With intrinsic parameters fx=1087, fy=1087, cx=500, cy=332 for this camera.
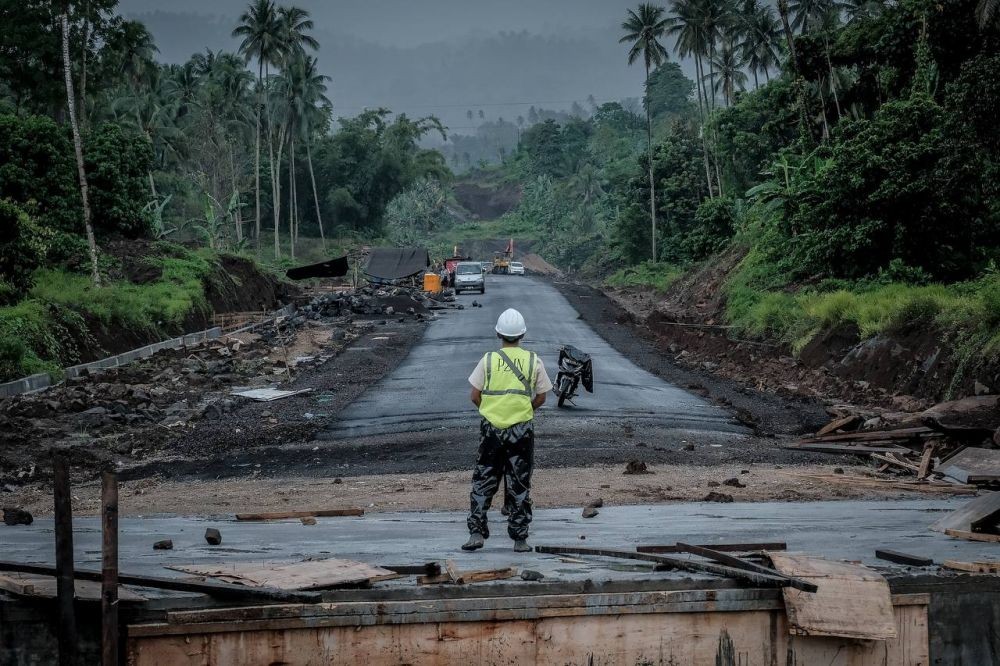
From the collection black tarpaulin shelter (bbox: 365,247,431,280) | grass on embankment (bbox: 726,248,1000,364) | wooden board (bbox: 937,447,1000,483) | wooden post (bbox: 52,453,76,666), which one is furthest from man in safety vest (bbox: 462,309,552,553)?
black tarpaulin shelter (bbox: 365,247,431,280)

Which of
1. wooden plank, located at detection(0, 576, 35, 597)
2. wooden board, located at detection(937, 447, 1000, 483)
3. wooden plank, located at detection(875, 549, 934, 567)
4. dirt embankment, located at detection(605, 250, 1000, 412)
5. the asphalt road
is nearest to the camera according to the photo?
wooden plank, located at detection(0, 576, 35, 597)

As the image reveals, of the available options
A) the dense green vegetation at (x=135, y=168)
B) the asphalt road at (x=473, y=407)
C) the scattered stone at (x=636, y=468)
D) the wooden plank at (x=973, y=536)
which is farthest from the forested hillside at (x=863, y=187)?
the dense green vegetation at (x=135, y=168)

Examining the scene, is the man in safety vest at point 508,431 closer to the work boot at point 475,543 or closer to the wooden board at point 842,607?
the work boot at point 475,543

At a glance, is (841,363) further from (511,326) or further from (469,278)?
(469,278)

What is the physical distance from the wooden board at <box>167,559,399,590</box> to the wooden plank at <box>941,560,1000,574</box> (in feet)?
11.5

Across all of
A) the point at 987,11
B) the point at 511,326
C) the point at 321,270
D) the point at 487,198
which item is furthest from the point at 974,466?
the point at 487,198

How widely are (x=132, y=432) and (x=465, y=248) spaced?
117762 mm

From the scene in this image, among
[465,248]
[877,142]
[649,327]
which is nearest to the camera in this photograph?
[877,142]

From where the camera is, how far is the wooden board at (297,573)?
6.23m

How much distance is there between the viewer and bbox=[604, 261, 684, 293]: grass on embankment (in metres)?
59.3

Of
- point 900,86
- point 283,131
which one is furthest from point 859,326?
point 283,131

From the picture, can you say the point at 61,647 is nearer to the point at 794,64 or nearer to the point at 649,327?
the point at 649,327

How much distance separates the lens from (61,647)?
19.2ft

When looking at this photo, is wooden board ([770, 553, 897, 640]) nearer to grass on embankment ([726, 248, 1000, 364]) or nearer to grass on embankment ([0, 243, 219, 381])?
grass on embankment ([726, 248, 1000, 364])
